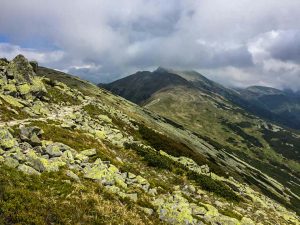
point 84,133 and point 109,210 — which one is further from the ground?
point 84,133

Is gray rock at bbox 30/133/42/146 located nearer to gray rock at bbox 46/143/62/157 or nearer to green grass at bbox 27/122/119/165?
gray rock at bbox 46/143/62/157

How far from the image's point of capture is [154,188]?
24.8m

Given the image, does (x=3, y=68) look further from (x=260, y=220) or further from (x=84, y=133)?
(x=260, y=220)

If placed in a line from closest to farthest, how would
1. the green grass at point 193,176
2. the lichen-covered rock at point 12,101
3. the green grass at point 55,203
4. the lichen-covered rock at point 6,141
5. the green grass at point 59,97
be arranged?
the green grass at point 55,203 < the lichen-covered rock at point 6,141 < the green grass at point 193,176 < the lichen-covered rock at point 12,101 < the green grass at point 59,97

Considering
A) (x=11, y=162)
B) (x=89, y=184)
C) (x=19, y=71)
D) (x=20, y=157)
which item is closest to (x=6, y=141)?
(x=20, y=157)

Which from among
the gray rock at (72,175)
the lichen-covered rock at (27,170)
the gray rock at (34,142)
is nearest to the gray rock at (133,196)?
the gray rock at (72,175)

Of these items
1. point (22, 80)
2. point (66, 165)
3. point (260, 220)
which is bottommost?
point (260, 220)

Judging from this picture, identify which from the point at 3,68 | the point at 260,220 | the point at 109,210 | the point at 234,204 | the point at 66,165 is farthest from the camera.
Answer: the point at 3,68

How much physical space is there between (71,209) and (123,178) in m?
7.66

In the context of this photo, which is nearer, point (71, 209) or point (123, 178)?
point (71, 209)

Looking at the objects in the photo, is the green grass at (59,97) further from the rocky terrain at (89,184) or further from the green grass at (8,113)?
the green grass at (8,113)

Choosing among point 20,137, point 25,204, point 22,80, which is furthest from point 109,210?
point 22,80

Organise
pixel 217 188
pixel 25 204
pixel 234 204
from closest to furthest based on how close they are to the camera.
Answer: pixel 25 204 → pixel 234 204 → pixel 217 188

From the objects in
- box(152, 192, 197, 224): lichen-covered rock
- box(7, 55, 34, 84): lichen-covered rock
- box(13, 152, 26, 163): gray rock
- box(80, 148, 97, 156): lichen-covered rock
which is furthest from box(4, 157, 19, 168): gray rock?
box(7, 55, 34, 84): lichen-covered rock
